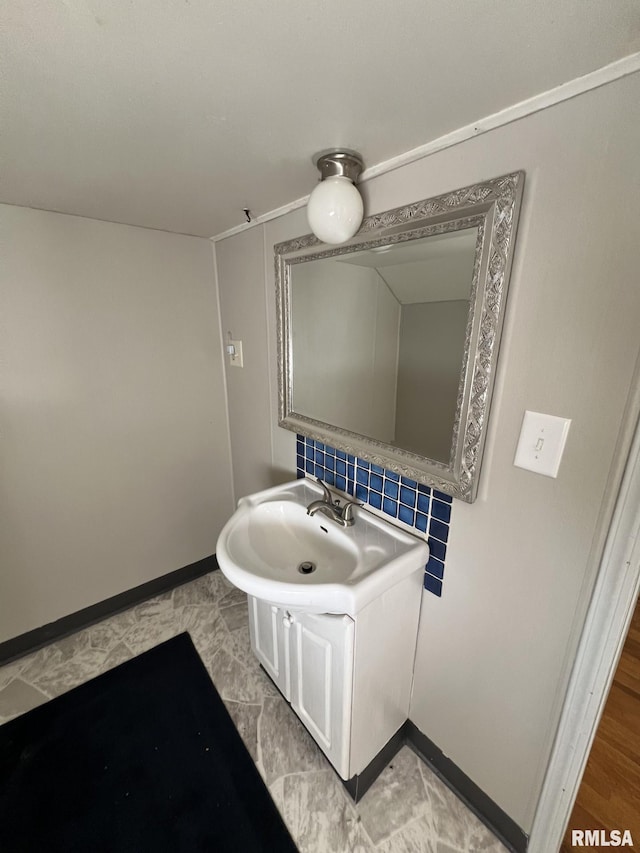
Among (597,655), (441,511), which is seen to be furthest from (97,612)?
(597,655)

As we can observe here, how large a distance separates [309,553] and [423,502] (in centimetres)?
44

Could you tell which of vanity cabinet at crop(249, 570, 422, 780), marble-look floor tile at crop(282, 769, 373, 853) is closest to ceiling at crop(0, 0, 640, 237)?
vanity cabinet at crop(249, 570, 422, 780)

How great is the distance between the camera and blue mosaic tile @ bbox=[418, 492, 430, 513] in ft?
3.35

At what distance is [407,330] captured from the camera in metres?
1.00

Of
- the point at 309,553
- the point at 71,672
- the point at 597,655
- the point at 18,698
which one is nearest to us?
the point at 597,655

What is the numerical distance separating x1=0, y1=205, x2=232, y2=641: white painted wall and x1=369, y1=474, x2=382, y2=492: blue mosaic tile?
3.67ft

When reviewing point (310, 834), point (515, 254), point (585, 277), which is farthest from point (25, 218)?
point (310, 834)

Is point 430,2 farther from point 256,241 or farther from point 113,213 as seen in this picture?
point 113,213

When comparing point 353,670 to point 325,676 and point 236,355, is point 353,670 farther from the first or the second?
point 236,355

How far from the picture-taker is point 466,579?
3.19 ft

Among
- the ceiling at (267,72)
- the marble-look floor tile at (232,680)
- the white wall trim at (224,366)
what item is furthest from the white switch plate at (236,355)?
the marble-look floor tile at (232,680)

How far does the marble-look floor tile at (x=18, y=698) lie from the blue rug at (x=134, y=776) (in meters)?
0.04

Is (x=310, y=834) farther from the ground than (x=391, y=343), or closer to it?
closer to it

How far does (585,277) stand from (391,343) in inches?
19.1
